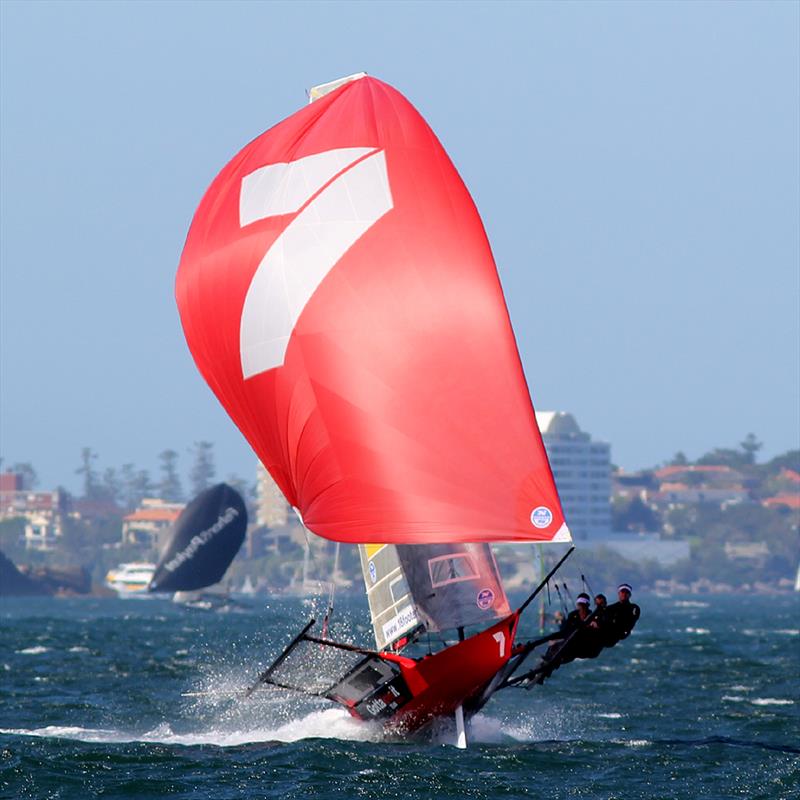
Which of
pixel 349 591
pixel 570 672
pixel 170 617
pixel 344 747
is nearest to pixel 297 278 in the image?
pixel 344 747

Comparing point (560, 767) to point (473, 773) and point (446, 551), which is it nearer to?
point (473, 773)

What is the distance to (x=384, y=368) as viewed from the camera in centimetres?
2156

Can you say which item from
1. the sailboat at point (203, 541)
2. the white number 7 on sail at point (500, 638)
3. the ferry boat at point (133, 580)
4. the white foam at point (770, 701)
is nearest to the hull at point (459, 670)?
the white number 7 on sail at point (500, 638)

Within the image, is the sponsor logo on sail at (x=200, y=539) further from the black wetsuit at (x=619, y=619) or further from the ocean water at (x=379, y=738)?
the black wetsuit at (x=619, y=619)

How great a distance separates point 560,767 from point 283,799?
3817 millimetres

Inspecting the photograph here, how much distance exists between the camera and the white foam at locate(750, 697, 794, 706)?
1225 inches

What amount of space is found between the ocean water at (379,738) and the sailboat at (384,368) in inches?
50.8

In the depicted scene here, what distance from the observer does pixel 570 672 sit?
4122 cm

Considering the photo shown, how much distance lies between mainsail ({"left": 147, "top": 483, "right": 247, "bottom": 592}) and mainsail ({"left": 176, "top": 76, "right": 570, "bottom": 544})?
63423 mm

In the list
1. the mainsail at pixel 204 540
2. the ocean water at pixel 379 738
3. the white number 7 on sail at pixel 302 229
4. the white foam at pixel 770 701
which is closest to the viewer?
the ocean water at pixel 379 738

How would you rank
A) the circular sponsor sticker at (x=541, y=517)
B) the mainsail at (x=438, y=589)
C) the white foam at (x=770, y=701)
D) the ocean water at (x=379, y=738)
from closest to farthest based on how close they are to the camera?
1. the ocean water at (x=379, y=738)
2. the circular sponsor sticker at (x=541, y=517)
3. the mainsail at (x=438, y=589)
4. the white foam at (x=770, y=701)

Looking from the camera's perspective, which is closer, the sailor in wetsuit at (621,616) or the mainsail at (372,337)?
the mainsail at (372,337)

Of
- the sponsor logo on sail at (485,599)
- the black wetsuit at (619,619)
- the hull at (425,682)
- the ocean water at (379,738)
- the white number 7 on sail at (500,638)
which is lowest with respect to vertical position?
the ocean water at (379,738)

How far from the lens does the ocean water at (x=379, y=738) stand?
19.8 metres
